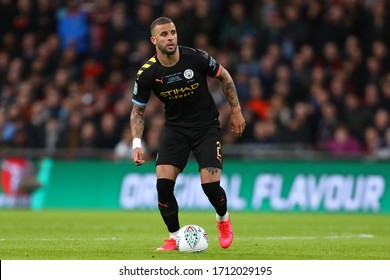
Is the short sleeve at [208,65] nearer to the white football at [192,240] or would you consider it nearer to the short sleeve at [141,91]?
the short sleeve at [141,91]

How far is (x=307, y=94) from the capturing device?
23.4 meters

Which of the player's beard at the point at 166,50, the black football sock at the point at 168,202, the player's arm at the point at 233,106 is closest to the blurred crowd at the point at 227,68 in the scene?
the player's arm at the point at 233,106

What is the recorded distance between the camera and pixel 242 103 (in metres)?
23.5

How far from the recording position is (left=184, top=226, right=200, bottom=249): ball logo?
460 inches

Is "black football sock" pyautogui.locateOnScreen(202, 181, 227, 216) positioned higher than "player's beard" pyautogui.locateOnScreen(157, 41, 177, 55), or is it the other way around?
"player's beard" pyautogui.locateOnScreen(157, 41, 177, 55)

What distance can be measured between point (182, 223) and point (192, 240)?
250 inches

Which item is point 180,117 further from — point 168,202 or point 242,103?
point 242,103

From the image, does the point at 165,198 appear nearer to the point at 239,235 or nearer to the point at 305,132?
the point at 239,235

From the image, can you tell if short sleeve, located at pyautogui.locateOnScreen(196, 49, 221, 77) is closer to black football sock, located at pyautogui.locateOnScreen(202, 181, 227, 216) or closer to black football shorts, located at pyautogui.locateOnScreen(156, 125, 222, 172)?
black football shorts, located at pyautogui.locateOnScreen(156, 125, 222, 172)

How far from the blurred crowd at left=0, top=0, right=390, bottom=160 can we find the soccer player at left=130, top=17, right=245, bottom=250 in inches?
406

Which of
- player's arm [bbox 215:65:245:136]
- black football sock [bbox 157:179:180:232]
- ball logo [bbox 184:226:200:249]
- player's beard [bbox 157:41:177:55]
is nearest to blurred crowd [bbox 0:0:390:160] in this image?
player's arm [bbox 215:65:245:136]

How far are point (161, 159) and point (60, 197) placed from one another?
38.7ft

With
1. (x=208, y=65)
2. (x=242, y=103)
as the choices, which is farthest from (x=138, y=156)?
(x=242, y=103)

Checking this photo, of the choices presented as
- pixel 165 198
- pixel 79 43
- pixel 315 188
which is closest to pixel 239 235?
pixel 165 198
